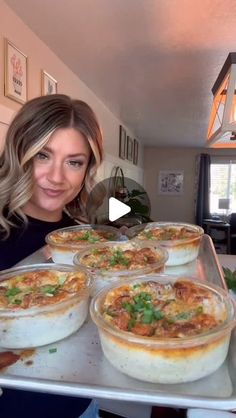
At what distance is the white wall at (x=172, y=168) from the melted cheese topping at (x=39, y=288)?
7340 millimetres

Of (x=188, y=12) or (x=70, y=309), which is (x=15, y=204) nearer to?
(x=70, y=309)

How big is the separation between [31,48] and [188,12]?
836 mm

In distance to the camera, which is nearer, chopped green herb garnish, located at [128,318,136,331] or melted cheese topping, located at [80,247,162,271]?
chopped green herb garnish, located at [128,318,136,331]

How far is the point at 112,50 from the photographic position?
196 cm

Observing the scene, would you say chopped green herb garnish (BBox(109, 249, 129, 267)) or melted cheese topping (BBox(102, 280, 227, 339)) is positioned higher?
chopped green herb garnish (BBox(109, 249, 129, 267))

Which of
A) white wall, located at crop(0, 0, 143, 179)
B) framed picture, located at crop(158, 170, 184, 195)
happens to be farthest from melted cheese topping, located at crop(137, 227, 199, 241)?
framed picture, located at crop(158, 170, 184, 195)

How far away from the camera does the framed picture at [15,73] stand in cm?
146

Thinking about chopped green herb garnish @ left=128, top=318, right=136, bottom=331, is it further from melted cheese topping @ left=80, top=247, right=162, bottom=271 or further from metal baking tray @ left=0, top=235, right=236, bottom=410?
melted cheese topping @ left=80, top=247, right=162, bottom=271

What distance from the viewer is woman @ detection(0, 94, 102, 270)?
0.92 meters

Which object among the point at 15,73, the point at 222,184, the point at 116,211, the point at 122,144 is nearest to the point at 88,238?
the point at 116,211

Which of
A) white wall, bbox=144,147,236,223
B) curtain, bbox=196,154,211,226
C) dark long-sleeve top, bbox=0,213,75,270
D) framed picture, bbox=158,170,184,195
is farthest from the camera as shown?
framed picture, bbox=158,170,184,195

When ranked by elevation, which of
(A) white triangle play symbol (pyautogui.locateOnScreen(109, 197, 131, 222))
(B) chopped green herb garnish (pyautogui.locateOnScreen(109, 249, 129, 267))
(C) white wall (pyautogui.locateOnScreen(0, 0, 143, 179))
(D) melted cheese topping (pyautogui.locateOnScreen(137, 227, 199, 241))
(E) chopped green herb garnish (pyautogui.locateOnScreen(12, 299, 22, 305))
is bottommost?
(E) chopped green herb garnish (pyautogui.locateOnScreen(12, 299, 22, 305))

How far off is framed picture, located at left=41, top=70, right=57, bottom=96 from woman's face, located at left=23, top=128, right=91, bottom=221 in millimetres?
1007

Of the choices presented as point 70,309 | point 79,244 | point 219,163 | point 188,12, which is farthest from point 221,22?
point 219,163
